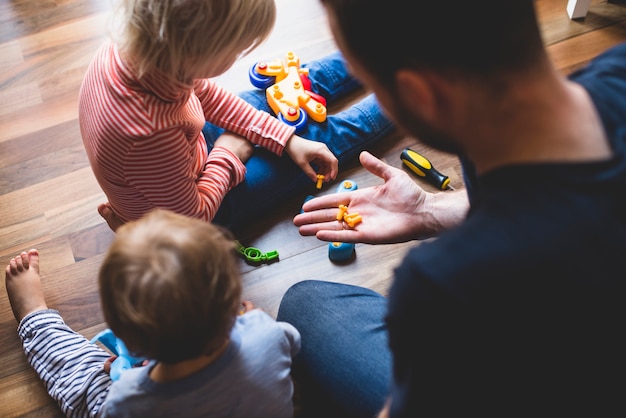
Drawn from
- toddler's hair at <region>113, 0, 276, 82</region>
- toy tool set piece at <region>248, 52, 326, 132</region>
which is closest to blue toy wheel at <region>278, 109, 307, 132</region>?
toy tool set piece at <region>248, 52, 326, 132</region>

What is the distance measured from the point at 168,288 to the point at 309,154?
61 cm

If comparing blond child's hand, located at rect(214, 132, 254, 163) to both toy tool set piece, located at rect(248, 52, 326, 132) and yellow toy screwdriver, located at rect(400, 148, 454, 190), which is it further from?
yellow toy screwdriver, located at rect(400, 148, 454, 190)

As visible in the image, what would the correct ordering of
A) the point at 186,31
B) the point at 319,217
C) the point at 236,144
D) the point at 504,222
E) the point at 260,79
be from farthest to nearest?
the point at 260,79
the point at 236,144
the point at 319,217
the point at 186,31
the point at 504,222

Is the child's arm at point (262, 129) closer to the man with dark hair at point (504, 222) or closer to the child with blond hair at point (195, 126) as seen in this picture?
the child with blond hair at point (195, 126)

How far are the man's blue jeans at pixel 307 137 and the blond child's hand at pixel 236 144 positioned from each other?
0.07 ft

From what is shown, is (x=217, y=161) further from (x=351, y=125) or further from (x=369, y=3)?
(x=369, y=3)

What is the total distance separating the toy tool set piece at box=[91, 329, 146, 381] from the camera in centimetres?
97

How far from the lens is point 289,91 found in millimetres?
1313

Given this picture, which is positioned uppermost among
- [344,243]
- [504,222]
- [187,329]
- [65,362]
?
[504,222]

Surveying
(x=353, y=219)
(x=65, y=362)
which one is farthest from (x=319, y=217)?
(x=65, y=362)

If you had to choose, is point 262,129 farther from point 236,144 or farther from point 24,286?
point 24,286

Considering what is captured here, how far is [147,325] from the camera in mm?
686

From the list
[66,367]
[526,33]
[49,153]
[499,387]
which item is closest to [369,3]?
[526,33]

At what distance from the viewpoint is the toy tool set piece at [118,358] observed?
97 cm
